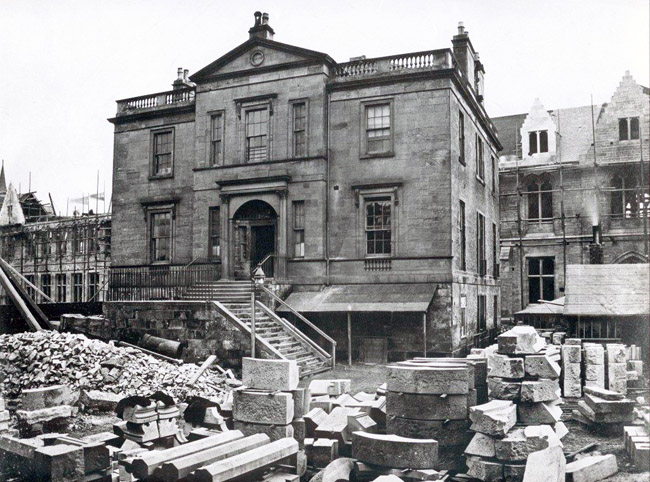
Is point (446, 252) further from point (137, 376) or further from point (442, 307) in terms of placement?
point (137, 376)

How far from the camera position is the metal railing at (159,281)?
71.0 ft

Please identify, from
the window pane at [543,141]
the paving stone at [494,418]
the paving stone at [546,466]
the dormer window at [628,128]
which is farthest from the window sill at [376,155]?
the window pane at [543,141]

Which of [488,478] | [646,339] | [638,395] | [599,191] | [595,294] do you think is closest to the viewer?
[488,478]

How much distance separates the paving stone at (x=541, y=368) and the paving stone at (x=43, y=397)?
847cm

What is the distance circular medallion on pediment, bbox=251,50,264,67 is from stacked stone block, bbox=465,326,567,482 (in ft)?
55.7

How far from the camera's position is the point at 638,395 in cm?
1273

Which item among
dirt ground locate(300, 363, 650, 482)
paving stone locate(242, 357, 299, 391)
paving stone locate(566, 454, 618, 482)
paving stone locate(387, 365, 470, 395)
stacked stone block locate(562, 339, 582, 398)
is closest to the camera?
paving stone locate(566, 454, 618, 482)

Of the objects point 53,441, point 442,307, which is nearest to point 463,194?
point 442,307

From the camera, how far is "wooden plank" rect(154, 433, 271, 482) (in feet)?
23.2

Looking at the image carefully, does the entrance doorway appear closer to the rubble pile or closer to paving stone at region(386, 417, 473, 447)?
the rubble pile

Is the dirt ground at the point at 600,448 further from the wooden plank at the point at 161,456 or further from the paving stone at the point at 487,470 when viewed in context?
the wooden plank at the point at 161,456

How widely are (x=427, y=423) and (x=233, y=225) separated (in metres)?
15.4

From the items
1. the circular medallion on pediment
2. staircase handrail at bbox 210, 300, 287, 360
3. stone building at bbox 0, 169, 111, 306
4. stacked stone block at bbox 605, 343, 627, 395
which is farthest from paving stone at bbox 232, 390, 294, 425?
stone building at bbox 0, 169, 111, 306

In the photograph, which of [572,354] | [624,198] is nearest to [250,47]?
[572,354]
